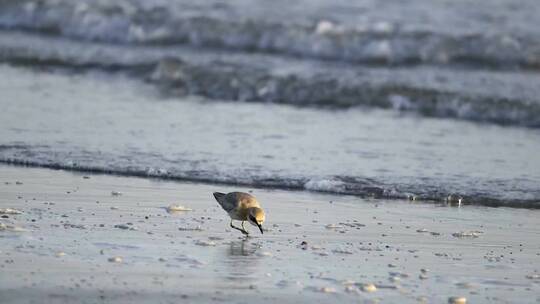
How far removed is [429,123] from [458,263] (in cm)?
570

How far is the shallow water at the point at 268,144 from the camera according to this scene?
9906 millimetres

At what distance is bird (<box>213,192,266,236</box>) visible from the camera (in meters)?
7.73

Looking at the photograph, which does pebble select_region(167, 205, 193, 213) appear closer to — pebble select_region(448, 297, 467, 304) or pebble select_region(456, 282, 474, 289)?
pebble select_region(456, 282, 474, 289)

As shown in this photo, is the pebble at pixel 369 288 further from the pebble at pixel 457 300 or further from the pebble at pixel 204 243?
the pebble at pixel 204 243

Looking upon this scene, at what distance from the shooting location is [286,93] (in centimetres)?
1425

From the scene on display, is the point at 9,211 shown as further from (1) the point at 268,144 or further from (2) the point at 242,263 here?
(1) the point at 268,144

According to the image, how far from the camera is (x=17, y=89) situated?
541 inches

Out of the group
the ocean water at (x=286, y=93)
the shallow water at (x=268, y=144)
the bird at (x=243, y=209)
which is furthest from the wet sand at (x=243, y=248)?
the ocean water at (x=286, y=93)

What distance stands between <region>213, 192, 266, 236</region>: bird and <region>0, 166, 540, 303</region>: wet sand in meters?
0.12

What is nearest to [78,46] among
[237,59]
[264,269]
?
[237,59]

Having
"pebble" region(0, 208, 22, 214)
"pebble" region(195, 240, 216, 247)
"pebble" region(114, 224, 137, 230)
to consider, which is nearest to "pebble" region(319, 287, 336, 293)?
"pebble" region(195, 240, 216, 247)

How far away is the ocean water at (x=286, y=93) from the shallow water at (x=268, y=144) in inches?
1.1

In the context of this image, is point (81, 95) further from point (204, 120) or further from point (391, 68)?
point (391, 68)

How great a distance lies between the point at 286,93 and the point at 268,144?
3.09m
